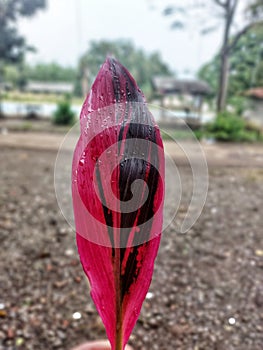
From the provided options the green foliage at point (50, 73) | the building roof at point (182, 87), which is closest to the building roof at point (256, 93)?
the building roof at point (182, 87)

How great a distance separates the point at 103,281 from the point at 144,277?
45mm

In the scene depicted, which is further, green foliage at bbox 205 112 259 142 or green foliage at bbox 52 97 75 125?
green foliage at bbox 52 97 75 125

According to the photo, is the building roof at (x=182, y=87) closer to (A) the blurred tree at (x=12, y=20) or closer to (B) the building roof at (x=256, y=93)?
(B) the building roof at (x=256, y=93)

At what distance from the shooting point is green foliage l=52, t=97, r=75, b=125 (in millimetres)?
7109

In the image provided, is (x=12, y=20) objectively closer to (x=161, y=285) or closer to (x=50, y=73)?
(x=161, y=285)

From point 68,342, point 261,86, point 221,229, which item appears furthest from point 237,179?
point 261,86

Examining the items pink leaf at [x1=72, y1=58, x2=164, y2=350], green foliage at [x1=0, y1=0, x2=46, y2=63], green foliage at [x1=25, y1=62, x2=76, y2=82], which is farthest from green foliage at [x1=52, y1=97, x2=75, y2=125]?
green foliage at [x1=25, y1=62, x2=76, y2=82]

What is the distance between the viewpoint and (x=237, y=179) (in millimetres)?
2928

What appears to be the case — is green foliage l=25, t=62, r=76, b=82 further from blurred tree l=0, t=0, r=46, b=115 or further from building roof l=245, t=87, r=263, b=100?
building roof l=245, t=87, r=263, b=100

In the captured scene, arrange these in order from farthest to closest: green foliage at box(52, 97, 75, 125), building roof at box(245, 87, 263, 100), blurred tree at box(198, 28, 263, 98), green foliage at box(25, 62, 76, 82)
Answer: green foliage at box(25, 62, 76, 82)
green foliage at box(52, 97, 75, 125)
building roof at box(245, 87, 263, 100)
blurred tree at box(198, 28, 263, 98)

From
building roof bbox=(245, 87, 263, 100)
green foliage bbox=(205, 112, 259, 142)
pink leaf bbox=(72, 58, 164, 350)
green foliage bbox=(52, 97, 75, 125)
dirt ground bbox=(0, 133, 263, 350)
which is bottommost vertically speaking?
dirt ground bbox=(0, 133, 263, 350)

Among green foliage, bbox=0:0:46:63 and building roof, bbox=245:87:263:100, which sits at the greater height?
green foliage, bbox=0:0:46:63

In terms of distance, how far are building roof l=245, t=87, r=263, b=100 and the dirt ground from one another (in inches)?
210

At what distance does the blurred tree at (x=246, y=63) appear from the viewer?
5.99 metres
